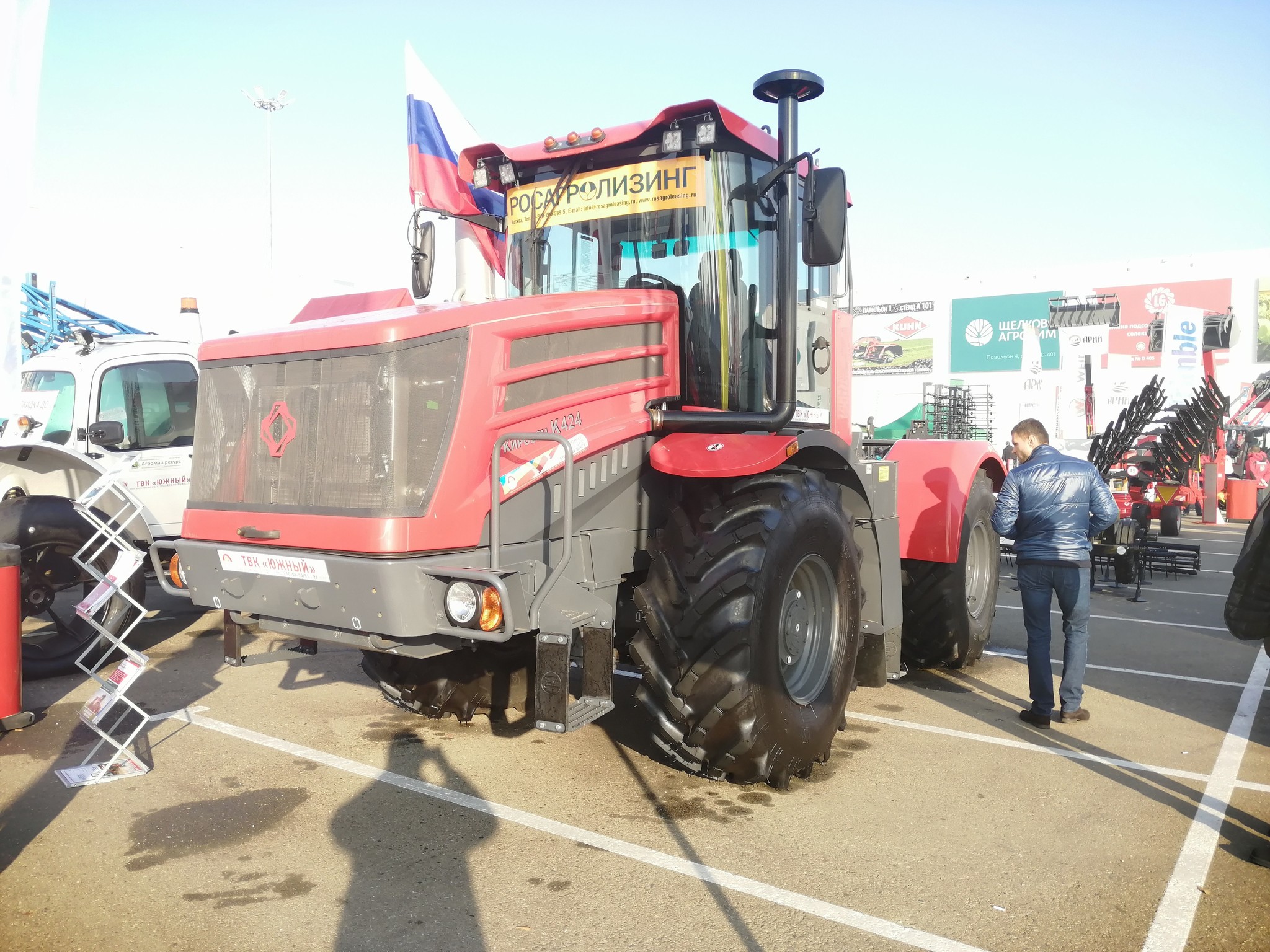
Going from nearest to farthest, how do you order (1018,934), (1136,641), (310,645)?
(1018,934), (310,645), (1136,641)

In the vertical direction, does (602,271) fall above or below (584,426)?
above

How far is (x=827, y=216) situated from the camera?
4.44 metres

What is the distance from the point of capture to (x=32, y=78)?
115 inches

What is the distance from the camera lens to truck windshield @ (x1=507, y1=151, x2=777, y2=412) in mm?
4559

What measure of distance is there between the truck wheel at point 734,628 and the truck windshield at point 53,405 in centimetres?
582

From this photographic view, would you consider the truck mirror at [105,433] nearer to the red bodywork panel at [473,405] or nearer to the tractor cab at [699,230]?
the red bodywork panel at [473,405]

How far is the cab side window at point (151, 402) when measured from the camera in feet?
25.5

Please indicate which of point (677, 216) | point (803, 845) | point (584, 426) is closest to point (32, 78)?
point (584, 426)

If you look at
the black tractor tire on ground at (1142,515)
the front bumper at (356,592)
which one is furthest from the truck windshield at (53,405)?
the black tractor tire on ground at (1142,515)

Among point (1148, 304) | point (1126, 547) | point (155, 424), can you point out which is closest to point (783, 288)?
point (155, 424)

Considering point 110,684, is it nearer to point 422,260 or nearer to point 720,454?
point 422,260

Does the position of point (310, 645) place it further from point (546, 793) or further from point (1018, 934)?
point (1018, 934)

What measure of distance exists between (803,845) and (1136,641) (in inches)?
211

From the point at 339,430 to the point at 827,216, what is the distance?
2.39 m
